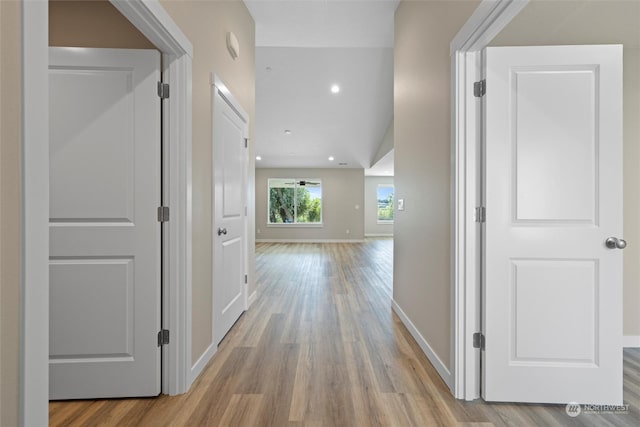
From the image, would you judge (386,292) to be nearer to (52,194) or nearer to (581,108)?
(581,108)

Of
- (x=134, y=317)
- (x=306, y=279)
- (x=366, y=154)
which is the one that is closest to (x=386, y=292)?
(x=306, y=279)

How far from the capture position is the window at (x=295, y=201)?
1067 cm

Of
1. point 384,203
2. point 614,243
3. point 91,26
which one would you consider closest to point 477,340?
point 614,243

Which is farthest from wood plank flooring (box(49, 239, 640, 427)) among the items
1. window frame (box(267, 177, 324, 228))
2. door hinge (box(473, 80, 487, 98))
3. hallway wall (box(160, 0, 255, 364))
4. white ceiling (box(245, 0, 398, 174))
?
window frame (box(267, 177, 324, 228))

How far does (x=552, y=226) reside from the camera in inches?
64.9

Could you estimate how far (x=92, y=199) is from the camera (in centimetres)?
167

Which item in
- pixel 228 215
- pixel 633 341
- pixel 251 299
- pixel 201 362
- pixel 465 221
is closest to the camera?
pixel 465 221

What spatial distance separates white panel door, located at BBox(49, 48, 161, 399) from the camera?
1663mm

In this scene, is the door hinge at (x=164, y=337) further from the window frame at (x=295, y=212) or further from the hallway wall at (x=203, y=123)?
the window frame at (x=295, y=212)

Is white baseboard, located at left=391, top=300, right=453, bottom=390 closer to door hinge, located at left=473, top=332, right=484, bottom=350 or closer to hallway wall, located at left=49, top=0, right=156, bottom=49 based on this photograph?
door hinge, located at left=473, top=332, right=484, bottom=350

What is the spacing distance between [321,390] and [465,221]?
1.29m

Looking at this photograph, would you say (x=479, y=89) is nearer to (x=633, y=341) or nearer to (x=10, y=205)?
(x=10, y=205)

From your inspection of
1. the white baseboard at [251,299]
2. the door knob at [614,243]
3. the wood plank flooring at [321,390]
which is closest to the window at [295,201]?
the white baseboard at [251,299]

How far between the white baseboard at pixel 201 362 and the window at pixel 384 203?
451 inches
